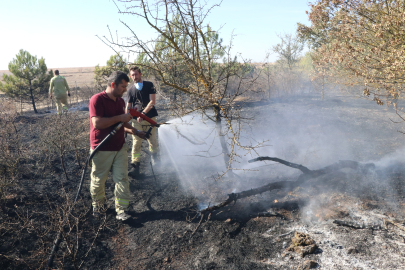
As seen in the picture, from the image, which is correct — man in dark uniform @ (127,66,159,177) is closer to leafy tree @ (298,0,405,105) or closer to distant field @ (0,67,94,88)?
leafy tree @ (298,0,405,105)

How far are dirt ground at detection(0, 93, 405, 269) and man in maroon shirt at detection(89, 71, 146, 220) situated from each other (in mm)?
270

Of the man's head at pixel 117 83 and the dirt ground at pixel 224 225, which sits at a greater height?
the man's head at pixel 117 83

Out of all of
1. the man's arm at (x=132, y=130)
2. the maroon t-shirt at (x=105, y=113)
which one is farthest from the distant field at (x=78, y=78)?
the maroon t-shirt at (x=105, y=113)

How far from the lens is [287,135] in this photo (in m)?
7.29

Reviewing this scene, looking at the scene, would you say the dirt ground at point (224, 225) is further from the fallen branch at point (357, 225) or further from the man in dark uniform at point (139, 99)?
the man in dark uniform at point (139, 99)

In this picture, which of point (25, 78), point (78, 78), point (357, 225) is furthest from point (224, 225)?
point (78, 78)

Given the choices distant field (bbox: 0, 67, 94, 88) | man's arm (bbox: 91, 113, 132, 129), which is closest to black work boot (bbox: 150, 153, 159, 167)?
man's arm (bbox: 91, 113, 132, 129)

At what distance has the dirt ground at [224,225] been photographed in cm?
264

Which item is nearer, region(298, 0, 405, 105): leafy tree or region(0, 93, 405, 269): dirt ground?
region(0, 93, 405, 269): dirt ground

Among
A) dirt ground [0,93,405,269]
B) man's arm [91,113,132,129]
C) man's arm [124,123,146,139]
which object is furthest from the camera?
man's arm [124,123,146,139]

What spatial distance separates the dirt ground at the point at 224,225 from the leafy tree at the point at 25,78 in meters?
9.34

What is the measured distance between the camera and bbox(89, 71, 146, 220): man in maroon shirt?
3357 mm

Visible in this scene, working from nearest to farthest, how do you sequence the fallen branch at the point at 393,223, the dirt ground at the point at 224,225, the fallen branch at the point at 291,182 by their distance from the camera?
1. the dirt ground at the point at 224,225
2. the fallen branch at the point at 393,223
3. the fallen branch at the point at 291,182

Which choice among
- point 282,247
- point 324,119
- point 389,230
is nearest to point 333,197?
point 389,230
